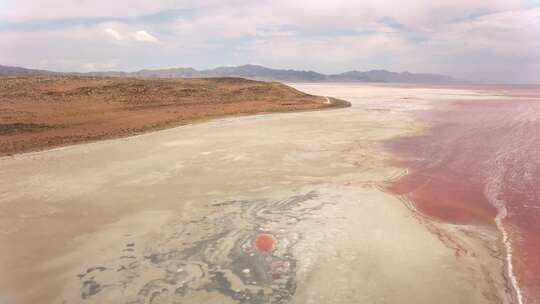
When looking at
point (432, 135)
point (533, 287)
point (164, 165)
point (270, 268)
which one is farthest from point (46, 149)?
point (432, 135)

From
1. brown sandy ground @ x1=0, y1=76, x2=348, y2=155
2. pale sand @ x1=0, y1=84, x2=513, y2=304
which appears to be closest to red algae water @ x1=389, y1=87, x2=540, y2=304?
pale sand @ x1=0, y1=84, x2=513, y2=304

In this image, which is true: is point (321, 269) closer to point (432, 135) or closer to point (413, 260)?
point (413, 260)

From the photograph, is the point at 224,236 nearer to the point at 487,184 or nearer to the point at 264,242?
the point at 264,242

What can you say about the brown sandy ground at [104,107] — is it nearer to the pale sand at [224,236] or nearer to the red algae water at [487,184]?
the pale sand at [224,236]

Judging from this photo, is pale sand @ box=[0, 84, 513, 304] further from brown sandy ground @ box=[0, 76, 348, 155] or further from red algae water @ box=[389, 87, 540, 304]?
brown sandy ground @ box=[0, 76, 348, 155]

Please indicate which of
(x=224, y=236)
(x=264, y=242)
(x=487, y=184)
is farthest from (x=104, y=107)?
(x=487, y=184)

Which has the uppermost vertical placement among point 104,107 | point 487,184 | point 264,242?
point 104,107
